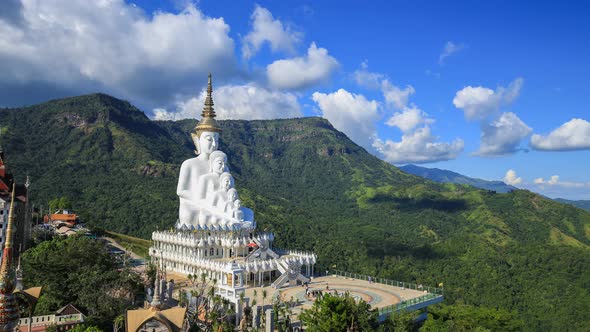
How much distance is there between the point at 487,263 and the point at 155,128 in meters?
137

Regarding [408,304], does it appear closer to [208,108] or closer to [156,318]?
[156,318]

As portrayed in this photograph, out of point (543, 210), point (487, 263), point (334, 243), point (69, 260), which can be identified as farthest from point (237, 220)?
point (543, 210)

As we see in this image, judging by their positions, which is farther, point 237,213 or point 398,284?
point 237,213

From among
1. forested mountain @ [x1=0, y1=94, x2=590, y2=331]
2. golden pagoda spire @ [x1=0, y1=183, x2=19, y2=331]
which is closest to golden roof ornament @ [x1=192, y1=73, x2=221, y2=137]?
forested mountain @ [x1=0, y1=94, x2=590, y2=331]

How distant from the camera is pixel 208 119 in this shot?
2079 inches

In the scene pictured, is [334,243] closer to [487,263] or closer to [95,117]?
[487,263]

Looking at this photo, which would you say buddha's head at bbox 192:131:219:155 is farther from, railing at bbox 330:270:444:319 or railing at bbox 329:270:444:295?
railing at bbox 330:270:444:319

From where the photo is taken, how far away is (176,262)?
4544 centimetres

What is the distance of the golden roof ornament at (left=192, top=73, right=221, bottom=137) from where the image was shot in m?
52.1

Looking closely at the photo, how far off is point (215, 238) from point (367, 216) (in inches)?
4435

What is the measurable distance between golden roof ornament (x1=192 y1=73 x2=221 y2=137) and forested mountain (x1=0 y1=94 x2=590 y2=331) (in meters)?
25.2

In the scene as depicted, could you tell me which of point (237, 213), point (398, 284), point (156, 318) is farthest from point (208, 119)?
point (156, 318)

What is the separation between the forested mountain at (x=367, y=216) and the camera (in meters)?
70.9

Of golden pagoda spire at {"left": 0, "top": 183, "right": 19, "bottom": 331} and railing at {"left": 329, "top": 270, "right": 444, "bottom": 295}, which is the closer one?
golden pagoda spire at {"left": 0, "top": 183, "right": 19, "bottom": 331}
